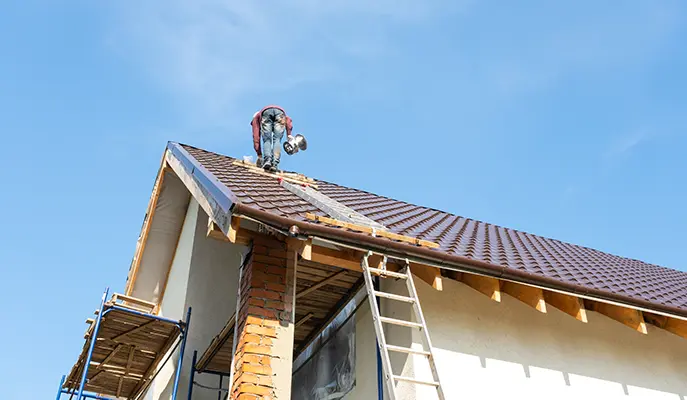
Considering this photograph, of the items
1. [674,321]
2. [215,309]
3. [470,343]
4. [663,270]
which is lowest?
[470,343]

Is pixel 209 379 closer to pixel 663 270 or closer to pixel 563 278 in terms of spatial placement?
pixel 563 278

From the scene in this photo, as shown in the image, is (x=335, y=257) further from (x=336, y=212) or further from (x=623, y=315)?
(x=623, y=315)

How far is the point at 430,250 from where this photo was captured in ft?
18.7

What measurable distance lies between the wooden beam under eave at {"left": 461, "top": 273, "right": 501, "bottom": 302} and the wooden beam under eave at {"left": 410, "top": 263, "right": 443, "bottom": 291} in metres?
0.46

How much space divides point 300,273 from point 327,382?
141 cm

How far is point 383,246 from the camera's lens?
5488 mm

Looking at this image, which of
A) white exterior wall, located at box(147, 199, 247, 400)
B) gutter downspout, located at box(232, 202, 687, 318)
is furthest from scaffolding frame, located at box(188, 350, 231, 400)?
gutter downspout, located at box(232, 202, 687, 318)

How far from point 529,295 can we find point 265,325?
9.07 feet

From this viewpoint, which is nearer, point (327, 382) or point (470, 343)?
point (470, 343)

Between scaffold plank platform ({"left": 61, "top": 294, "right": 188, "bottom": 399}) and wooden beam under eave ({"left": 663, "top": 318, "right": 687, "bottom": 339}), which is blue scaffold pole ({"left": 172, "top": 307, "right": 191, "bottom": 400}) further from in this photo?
wooden beam under eave ({"left": 663, "top": 318, "right": 687, "bottom": 339})

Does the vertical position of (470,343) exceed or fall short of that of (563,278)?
it falls short

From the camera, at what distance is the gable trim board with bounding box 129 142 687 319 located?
201 inches

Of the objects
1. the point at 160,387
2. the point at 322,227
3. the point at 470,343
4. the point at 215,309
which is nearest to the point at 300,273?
the point at 322,227

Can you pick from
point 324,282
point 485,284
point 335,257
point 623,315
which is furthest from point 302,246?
point 623,315
